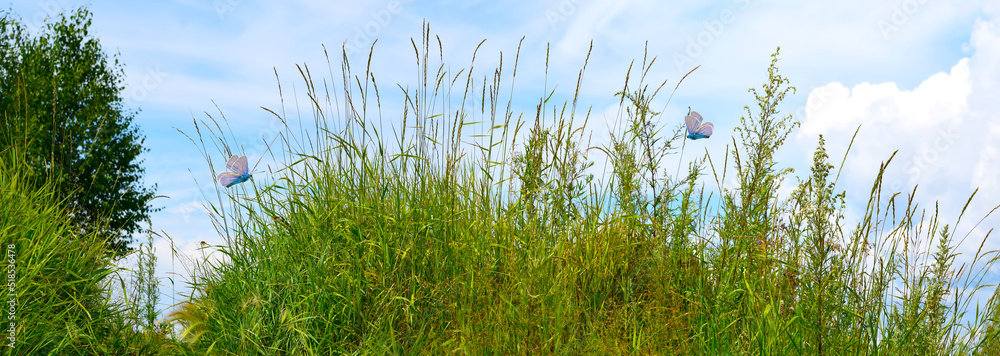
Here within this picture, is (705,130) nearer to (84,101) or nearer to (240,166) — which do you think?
(240,166)

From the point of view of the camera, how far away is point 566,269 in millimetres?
2979

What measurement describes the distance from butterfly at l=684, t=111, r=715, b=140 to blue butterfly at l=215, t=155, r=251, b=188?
2.39 metres

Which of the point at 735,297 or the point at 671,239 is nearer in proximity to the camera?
the point at 735,297

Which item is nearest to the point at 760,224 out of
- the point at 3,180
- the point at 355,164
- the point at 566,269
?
the point at 566,269

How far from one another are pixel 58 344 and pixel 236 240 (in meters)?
0.89

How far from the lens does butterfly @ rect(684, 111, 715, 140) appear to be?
3547 millimetres

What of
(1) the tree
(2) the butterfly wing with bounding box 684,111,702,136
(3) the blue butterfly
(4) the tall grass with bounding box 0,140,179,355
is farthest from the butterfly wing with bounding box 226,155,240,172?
(1) the tree

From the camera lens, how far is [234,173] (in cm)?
347

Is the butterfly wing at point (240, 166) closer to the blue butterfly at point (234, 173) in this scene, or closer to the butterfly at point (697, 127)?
the blue butterfly at point (234, 173)

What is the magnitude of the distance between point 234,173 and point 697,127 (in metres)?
2.51

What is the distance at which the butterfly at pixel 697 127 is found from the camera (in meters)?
3.55

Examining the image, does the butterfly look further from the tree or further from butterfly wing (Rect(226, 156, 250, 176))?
the tree

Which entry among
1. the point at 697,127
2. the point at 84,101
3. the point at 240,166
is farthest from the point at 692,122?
the point at 84,101

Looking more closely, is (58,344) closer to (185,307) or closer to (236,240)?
(185,307)
